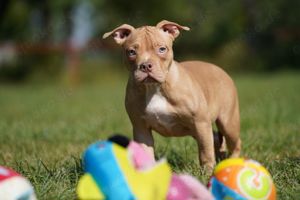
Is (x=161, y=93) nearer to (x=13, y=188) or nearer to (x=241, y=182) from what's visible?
(x=241, y=182)

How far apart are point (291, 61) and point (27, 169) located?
63.1 ft

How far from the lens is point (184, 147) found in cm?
576

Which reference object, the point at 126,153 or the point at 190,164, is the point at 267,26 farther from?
the point at 126,153

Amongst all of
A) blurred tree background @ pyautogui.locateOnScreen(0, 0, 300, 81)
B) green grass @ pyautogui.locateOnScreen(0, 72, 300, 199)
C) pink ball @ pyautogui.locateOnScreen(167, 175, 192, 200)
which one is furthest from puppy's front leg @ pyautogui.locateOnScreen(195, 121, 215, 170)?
blurred tree background @ pyautogui.locateOnScreen(0, 0, 300, 81)

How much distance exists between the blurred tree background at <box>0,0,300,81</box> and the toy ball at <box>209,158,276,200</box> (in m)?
15.6

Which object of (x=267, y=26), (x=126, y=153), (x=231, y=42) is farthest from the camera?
(x=231, y=42)

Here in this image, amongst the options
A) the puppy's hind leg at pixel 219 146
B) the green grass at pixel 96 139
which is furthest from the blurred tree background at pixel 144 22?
the puppy's hind leg at pixel 219 146

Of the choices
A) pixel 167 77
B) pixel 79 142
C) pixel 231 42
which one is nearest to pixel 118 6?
pixel 231 42

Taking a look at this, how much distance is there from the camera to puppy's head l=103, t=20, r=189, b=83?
4.27 metres

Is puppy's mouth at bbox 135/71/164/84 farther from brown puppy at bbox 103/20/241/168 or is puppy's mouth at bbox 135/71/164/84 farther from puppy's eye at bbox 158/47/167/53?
puppy's eye at bbox 158/47/167/53

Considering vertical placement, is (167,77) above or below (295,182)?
above

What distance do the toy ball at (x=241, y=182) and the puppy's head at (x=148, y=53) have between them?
1.16 m

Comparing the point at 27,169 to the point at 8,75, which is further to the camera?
the point at 8,75

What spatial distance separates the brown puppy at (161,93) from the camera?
437 centimetres
